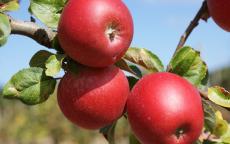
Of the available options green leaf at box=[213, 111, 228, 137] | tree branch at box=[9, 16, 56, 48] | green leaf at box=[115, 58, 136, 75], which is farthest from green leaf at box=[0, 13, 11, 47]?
green leaf at box=[213, 111, 228, 137]

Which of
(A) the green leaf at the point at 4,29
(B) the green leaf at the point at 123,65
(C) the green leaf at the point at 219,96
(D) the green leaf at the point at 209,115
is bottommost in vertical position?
(D) the green leaf at the point at 209,115

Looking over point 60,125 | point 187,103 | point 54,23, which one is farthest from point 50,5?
point 60,125

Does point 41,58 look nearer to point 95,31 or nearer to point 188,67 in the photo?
point 95,31

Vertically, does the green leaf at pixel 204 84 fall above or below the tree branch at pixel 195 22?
below

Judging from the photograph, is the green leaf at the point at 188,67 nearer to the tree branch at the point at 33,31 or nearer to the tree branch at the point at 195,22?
the tree branch at the point at 195,22

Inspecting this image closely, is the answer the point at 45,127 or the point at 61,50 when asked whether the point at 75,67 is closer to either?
the point at 61,50

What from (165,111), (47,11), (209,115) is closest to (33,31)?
(47,11)

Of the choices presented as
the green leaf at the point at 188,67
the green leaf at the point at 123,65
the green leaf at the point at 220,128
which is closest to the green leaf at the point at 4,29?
the green leaf at the point at 123,65
